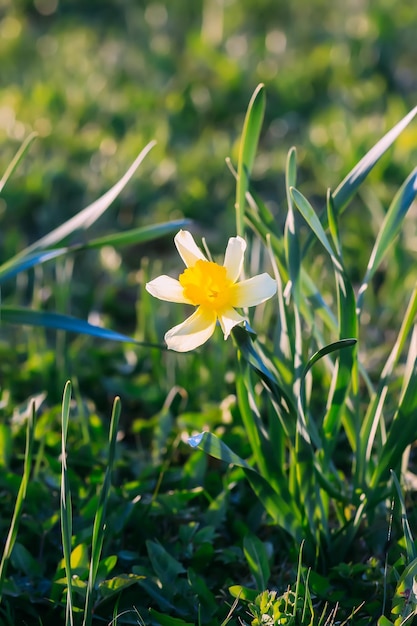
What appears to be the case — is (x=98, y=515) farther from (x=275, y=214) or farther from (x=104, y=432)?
(x=275, y=214)

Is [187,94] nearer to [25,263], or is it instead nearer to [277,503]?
[25,263]

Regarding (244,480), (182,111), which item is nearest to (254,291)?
(244,480)

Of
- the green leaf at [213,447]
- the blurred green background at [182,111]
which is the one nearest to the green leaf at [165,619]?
the green leaf at [213,447]

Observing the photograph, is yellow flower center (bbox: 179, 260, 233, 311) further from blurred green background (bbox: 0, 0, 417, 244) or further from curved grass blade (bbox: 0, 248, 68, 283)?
blurred green background (bbox: 0, 0, 417, 244)

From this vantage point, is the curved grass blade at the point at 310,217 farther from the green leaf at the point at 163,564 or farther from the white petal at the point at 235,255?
the green leaf at the point at 163,564

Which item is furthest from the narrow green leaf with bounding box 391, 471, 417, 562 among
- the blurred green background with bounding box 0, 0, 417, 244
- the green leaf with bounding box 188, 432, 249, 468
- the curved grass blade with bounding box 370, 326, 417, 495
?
the blurred green background with bounding box 0, 0, 417, 244

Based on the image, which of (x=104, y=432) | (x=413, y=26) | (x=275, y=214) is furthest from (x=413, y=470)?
(x=413, y=26)
